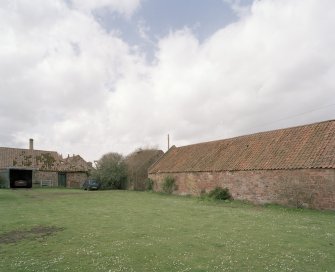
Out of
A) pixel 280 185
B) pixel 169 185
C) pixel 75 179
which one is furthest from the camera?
pixel 75 179

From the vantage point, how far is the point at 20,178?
145 ft

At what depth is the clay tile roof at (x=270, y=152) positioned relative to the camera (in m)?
19.4

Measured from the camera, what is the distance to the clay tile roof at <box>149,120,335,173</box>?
19438mm

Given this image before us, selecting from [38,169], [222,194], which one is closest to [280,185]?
[222,194]

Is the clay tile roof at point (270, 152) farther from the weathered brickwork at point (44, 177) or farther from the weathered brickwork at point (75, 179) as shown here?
the weathered brickwork at point (44, 177)

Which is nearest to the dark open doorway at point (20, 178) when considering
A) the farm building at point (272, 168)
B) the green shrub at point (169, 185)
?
the green shrub at point (169, 185)

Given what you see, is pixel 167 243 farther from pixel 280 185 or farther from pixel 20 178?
pixel 20 178

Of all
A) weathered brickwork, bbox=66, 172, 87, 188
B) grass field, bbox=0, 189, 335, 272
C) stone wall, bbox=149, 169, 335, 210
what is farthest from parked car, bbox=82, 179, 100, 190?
grass field, bbox=0, 189, 335, 272

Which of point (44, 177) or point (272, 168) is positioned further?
point (44, 177)

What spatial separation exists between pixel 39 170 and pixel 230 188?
30346 millimetres

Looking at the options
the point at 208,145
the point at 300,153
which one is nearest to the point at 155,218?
the point at 300,153

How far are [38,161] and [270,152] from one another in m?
34.8

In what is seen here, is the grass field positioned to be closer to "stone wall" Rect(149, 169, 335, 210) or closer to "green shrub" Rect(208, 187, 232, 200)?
"stone wall" Rect(149, 169, 335, 210)

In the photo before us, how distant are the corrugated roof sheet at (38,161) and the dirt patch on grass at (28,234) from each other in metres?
34.4
